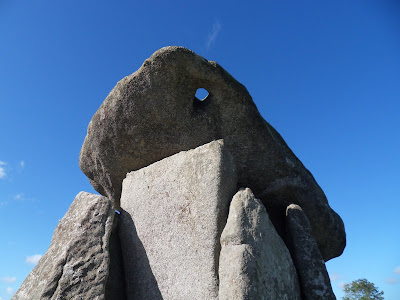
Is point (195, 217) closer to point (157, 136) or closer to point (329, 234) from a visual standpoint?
point (157, 136)

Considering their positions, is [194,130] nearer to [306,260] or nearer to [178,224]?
[178,224]

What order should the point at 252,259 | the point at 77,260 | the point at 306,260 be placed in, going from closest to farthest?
the point at 252,259, the point at 77,260, the point at 306,260

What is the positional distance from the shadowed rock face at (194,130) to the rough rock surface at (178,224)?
431mm

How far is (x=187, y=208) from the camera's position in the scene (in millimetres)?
3371

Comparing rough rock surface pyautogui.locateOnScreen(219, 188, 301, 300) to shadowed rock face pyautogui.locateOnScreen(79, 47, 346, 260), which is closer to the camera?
rough rock surface pyautogui.locateOnScreen(219, 188, 301, 300)

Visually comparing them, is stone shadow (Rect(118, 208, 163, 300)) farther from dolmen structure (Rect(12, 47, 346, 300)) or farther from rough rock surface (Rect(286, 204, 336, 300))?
rough rock surface (Rect(286, 204, 336, 300))

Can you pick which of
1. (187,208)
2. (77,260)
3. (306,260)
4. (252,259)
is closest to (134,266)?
(77,260)

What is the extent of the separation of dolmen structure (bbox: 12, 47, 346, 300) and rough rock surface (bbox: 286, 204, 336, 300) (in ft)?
0.03

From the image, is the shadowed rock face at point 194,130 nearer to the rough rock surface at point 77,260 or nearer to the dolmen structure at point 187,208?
the dolmen structure at point 187,208

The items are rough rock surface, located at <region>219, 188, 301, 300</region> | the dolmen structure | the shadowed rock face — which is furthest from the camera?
the shadowed rock face

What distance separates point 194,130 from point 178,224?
113 cm

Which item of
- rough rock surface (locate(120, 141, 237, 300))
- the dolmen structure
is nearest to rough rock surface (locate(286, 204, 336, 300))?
the dolmen structure

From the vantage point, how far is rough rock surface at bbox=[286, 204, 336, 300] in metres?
3.44

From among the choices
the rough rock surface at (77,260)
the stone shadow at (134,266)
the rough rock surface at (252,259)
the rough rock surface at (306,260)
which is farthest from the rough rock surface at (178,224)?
the rough rock surface at (306,260)
